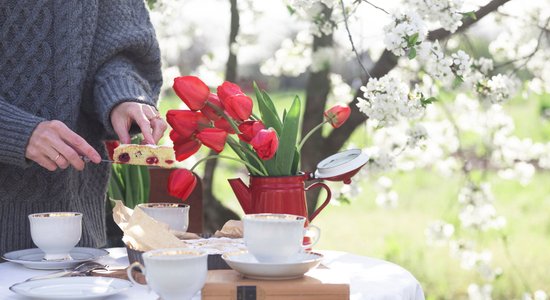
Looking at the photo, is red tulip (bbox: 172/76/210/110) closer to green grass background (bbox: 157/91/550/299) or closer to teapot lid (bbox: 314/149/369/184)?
teapot lid (bbox: 314/149/369/184)

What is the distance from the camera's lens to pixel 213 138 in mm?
1989

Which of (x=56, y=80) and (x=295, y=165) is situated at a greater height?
(x=56, y=80)

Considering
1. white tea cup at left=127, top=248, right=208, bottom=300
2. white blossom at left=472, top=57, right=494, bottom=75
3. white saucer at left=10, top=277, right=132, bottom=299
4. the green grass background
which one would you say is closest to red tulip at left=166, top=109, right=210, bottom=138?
white saucer at left=10, top=277, right=132, bottom=299

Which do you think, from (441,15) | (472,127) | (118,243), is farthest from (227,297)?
(472,127)

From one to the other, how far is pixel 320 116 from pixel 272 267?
2335 millimetres

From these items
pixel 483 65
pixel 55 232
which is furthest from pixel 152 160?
pixel 483 65

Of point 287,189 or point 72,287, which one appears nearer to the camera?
point 72,287

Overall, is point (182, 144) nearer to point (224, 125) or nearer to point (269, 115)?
point (224, 125)

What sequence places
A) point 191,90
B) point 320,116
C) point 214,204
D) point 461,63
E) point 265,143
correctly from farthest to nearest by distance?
point 320,116, point 214,204, point 461,63, point 191,90, point 265,143

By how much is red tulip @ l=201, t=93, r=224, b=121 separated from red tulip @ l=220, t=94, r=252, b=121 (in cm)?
7

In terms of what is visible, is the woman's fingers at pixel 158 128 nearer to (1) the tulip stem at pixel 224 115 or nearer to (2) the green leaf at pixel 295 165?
(1) the tulip stem at pixel 224 115

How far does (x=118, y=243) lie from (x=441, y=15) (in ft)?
4.29

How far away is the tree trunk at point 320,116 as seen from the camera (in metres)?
3.38

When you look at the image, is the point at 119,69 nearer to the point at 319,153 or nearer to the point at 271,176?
the point at 271,176
